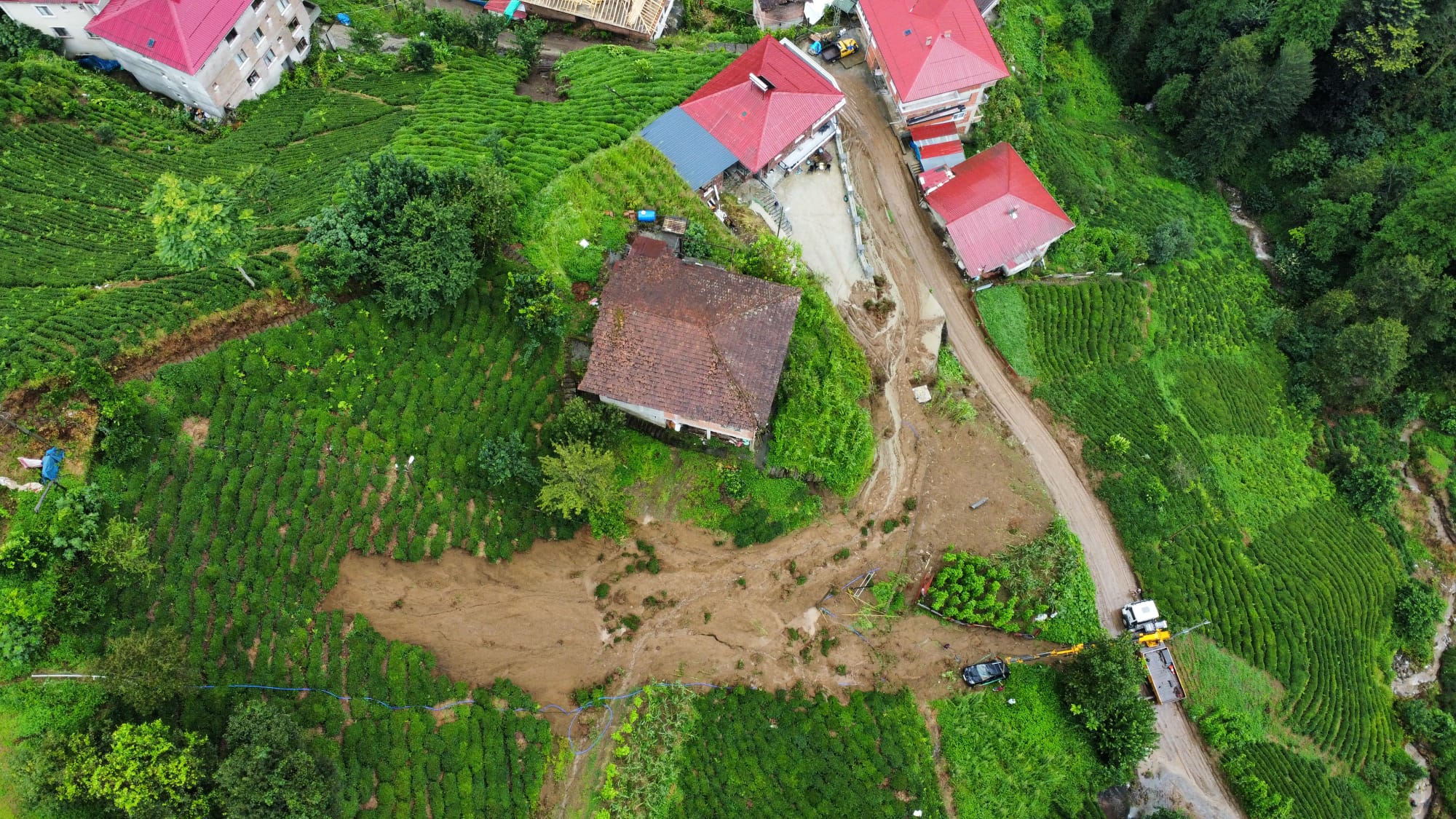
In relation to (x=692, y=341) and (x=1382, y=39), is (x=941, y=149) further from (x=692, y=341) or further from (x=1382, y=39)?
(x=1382, y=39)

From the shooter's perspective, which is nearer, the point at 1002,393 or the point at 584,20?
the point at 1002,393

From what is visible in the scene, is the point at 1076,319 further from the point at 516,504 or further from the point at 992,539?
the point at 516,504

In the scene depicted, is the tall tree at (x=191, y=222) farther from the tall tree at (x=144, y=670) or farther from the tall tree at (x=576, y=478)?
the tall tree at (x=576, y=478)

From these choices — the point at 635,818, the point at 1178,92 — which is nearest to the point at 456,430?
the point at 635,818

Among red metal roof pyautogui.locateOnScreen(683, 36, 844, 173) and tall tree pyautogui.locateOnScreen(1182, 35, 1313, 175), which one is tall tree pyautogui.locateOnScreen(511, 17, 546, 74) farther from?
Answer: tall tree pyautogui.locateOnScreen(1182, 35, 1313, 175)

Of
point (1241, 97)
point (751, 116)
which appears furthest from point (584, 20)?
point (1241, 97)

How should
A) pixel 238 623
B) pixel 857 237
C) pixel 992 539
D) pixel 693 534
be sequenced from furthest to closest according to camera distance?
pixel 857 237 < pixel 992 539 < pixel 693 534 < pixel 238 623

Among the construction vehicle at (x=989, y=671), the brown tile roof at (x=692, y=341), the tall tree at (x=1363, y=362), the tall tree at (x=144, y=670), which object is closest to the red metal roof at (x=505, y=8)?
the brown tile roof at (x=692, y=341)
